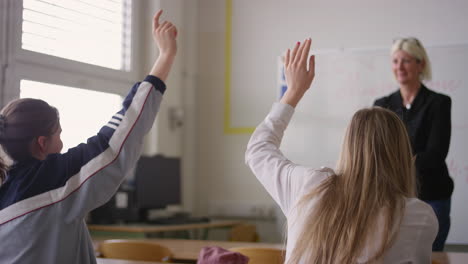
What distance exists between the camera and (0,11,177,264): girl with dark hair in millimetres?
1468

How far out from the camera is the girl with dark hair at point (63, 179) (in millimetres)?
1468

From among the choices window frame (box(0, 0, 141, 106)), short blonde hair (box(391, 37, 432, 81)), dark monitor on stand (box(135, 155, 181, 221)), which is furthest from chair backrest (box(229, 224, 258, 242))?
short blonde hair (box(391, 37, 432, 81))

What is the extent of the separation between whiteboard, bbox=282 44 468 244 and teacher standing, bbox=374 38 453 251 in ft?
5.45

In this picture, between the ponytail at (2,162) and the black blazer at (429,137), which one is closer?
the ponytail at (2,162)

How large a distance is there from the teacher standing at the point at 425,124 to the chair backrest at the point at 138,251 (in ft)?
4.28

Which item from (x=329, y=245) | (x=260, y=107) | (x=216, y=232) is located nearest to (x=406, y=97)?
(x=329, y=245)

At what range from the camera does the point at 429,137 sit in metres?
3.08

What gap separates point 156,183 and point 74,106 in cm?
90

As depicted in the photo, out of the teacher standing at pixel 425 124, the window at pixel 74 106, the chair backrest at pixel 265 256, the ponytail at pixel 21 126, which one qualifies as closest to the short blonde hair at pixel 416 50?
the teacher standing at pixel 425 124

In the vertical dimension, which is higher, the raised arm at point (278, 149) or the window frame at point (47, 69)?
the window frame at point (47, 69)

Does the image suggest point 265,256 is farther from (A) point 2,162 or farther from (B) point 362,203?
(A) point 2,162

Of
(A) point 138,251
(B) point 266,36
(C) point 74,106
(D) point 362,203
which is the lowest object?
(A) point 138,251

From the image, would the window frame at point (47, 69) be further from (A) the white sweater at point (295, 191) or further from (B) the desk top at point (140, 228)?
(A) the white sweater at point (295, 191)

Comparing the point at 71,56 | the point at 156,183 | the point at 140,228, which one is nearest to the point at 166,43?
the point at 140,228
